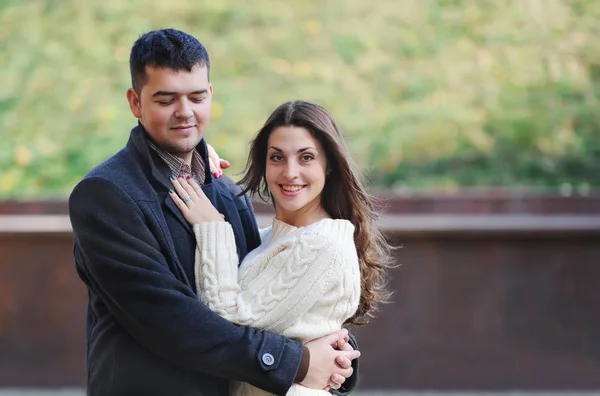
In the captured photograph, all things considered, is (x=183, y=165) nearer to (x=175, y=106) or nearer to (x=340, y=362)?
(x=175, y=106)

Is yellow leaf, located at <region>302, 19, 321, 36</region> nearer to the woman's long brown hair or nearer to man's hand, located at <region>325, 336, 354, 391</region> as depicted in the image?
the woman's long brown hair

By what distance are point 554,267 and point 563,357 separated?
0.65m

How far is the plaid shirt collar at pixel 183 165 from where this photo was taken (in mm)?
3139

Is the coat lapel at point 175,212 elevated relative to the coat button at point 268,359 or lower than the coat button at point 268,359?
elevated

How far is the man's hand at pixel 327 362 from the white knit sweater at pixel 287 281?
0.02m

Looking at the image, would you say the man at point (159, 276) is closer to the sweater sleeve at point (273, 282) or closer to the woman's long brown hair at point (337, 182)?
the sweater sleeve at point (273, 282)

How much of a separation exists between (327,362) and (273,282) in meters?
0.30

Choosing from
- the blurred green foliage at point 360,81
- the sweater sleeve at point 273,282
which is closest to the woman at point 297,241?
the sweater sleeve at point 273,282

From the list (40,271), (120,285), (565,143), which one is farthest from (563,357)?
(120,285)

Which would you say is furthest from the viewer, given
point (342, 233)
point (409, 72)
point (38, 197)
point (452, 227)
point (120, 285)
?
point (409, 72)

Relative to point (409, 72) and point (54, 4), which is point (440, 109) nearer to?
point (409, 72)

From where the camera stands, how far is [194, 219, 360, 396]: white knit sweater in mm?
2990

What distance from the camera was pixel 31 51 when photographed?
8.38 metres

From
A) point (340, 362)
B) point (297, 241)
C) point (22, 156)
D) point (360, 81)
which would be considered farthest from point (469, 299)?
point (297, 241)
